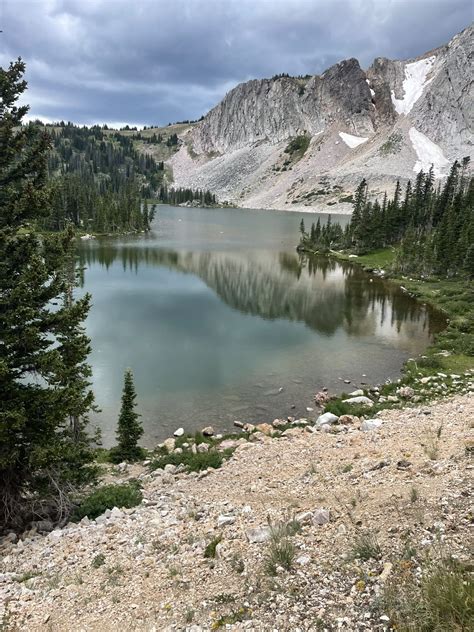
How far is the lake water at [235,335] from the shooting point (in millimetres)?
29203

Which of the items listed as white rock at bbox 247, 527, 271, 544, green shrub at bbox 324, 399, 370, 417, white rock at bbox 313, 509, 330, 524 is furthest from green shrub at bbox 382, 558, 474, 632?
green shrub at bbox 324, 399, 370, 417

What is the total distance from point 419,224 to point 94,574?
11834 cm

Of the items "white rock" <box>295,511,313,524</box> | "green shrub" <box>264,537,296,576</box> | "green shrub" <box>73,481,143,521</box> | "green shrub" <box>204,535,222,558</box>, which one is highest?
"green shrub" <box>264,537,296,576</box>

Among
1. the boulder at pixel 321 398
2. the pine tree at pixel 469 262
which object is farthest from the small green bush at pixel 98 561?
the pine tree at pixel 469 262

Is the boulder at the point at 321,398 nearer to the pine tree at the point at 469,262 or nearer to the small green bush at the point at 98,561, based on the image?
the small green bush at the point at 98,561

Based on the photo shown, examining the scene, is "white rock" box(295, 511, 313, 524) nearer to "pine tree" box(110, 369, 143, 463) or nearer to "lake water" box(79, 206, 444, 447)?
"pine tree" box(110, 369, 143, 463)

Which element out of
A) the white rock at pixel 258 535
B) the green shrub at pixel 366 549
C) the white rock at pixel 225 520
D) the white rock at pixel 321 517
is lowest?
the white rock at pixel 225 520

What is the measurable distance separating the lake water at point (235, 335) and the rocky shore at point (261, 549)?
11.9 metres

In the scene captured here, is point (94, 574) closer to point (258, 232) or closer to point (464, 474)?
point (464, 474)

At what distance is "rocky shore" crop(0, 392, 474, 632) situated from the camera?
7520 millimetres

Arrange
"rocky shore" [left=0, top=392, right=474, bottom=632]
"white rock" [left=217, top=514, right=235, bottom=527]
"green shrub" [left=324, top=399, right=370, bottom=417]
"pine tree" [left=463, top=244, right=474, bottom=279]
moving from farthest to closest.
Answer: "pine tree" [left=463, top=244, right=474, bottom=279] < "green shrub" [left=324, top=399, right=370, bottom=417] < "white rock" [left=217, top=514, right=235, bottom=527] < "rocky shore" [left=0, top=392, right=474, bottom=632]

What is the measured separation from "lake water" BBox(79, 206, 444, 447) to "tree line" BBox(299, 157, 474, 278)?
38.9 ft

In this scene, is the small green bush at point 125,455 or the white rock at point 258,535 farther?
the small green bush at point 125,455

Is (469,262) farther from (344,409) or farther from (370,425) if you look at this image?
(370,425)
